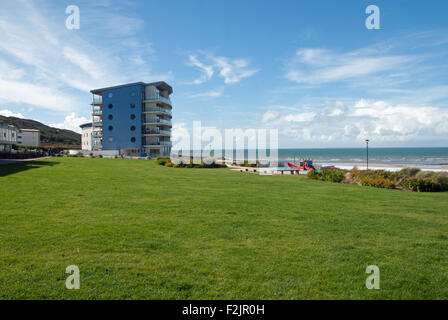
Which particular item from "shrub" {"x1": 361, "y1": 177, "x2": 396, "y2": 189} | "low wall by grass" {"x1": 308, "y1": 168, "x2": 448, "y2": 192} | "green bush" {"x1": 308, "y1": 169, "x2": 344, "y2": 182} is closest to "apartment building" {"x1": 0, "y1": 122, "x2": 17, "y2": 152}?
"green bush" {"x1": 308, "y1": 169, "x2": 344, "y2": 182}

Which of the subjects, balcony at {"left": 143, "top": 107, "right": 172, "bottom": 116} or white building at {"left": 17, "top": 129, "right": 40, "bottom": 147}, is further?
white building at {"left": 17, "top": 129, "right": 40, "bottom": 147}

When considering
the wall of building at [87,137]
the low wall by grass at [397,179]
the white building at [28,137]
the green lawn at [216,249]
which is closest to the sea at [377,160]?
the low wall by grass at [397,179]

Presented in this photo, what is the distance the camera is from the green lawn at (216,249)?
373cm

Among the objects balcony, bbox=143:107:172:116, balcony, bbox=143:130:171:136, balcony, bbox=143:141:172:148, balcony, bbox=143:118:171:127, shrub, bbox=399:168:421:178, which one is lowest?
shrub, bbox=399:168:421:178

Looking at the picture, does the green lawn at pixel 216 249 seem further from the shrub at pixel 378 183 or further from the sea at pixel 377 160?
the sea at pixel 377 160

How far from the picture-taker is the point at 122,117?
54.0m

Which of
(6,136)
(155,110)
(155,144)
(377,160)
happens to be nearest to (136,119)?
(155,110)

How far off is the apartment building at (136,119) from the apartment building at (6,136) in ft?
47.4

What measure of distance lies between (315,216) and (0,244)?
698 centimetres

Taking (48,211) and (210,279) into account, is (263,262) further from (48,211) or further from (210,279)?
(48,211)

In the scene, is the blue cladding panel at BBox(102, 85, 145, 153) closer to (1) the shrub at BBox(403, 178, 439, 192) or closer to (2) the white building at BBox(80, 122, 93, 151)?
(2) the white building at BBox(80, 122, 93, 151)

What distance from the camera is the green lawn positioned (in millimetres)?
3730

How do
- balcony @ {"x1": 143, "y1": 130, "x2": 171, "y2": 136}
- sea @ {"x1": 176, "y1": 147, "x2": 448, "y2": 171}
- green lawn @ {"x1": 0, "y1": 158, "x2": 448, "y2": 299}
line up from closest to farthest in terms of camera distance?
green lawn @ {"x1": 0, "y1": 158, "x2": 448, "y2": 299}
sea @ {"x1": 176, "y1": 147, "x2": 448, "y2": 171}
balcony @ {"x1": 143, "y1": 130, "x2": 171, "y2": 136}
